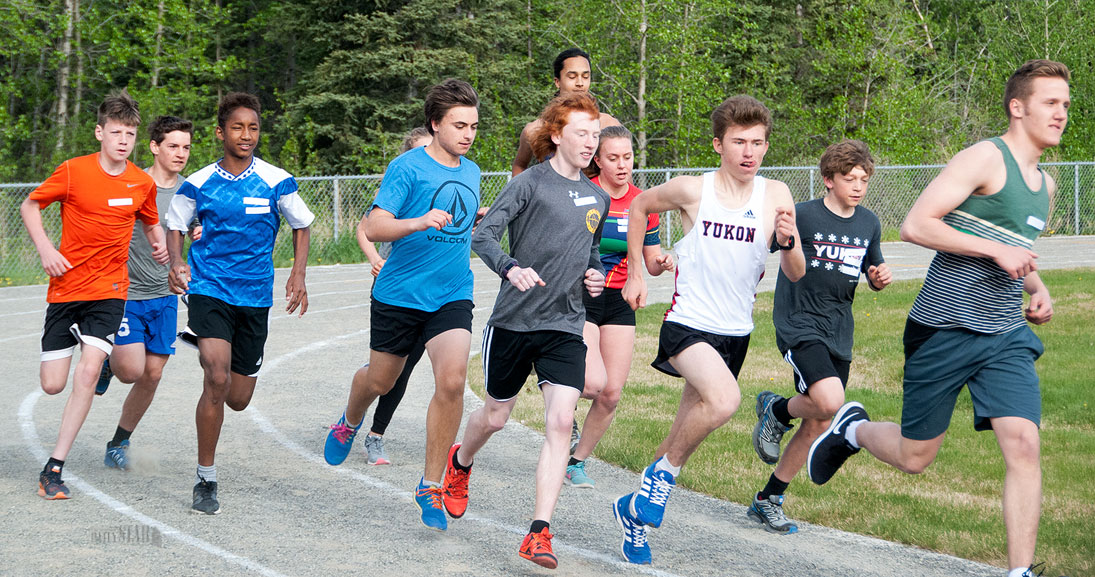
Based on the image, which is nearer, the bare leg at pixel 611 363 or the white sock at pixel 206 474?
the white sock at pixel 206 474

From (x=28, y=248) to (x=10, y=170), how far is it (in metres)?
13.6

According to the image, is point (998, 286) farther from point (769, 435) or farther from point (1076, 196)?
point (1076, 196)

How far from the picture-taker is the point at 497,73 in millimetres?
36906

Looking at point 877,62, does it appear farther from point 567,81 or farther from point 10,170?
point 567,81

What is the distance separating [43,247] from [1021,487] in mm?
5622

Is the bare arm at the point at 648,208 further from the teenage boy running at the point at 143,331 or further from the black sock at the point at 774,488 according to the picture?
the teenage boy running at the point at 143,331

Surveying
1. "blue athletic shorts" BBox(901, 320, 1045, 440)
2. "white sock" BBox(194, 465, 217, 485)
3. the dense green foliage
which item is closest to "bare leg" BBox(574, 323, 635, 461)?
"blue athletic shorts" BBox(901, 320, 1045, 440)

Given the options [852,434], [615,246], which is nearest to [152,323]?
[615,246]

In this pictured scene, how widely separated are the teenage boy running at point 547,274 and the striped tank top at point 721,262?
500mm

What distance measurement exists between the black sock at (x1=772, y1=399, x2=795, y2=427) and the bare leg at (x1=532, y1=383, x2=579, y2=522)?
1.49m

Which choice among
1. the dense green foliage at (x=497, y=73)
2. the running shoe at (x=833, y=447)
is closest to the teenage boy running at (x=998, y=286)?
the running shoe at (x=833, y=447)

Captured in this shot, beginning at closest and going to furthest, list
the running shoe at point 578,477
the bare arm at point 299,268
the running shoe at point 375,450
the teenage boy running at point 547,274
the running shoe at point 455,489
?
the teenage boy running at point 547,274, the running shoe at point 455,489, the bare arm at point 299,268, the running shoe at point 578,477, the running shoe at point 375,450

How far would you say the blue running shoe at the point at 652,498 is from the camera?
5.50m

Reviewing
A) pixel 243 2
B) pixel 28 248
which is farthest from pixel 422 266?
pixel 243 2
